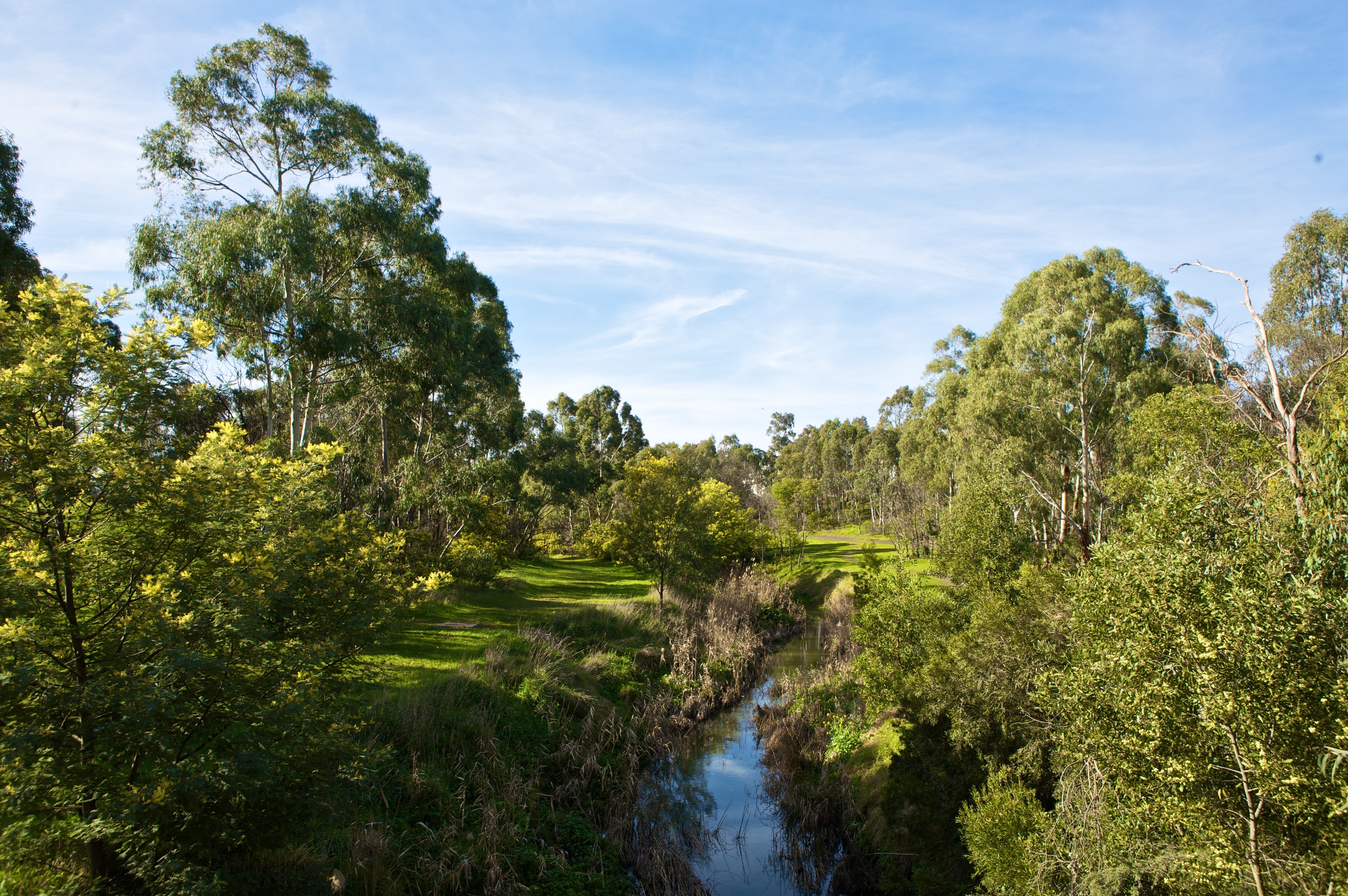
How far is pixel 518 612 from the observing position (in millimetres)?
24672

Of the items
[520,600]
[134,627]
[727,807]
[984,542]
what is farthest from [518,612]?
[134,627]

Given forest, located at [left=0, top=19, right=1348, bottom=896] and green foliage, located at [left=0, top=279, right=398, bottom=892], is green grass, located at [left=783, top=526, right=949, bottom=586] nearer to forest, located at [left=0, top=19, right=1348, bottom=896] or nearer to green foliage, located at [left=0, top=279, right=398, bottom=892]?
forest, located at [left=0, top=19, right=1348, bottom=896]

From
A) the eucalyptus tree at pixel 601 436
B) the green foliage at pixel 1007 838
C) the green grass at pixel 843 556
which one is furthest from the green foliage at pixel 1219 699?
the eucalyptus tree at pixel 601 436

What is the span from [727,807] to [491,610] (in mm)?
12322

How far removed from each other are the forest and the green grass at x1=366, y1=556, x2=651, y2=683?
269 mm

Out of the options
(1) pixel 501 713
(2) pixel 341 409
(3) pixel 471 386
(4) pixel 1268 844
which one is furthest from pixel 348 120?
(4) pixel 1268 844

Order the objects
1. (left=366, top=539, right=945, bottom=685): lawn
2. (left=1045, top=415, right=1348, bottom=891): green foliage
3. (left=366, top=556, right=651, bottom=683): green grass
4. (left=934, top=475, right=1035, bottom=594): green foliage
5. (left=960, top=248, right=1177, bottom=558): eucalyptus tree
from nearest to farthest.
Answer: (left=1045, top=415, right=1348, bottom=891): green foliage → (left=366, top=556, right=651, bottom=683): green grass → (left=366, top=539, right=945, bottom=685): lawn → (left=934, top=475, right=1035, bottom=594): green foliage → (left=960, top=248, right=1177, bottom=558): eucalyptus tree

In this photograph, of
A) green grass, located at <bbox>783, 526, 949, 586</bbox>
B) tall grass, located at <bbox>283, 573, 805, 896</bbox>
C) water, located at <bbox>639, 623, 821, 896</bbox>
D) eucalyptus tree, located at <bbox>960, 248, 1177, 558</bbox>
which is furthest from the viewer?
green grass, located at <bbox>783, 526, 949, 586</bbox>

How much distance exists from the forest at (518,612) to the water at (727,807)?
0.51 m

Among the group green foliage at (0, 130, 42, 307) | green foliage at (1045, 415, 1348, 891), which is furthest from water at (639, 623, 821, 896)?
green foliage at (0, 130, 42, 307)

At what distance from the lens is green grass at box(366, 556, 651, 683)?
1642 cm

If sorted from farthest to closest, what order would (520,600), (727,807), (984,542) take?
(520,600)
(984,542)
(727,807)

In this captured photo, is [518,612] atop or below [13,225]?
below

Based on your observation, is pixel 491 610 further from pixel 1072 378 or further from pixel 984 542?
pixel 1072 378
